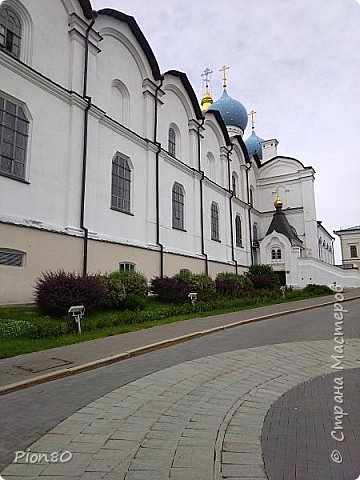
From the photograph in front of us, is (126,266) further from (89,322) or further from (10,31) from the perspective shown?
(10,31)

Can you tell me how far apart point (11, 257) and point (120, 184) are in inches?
328

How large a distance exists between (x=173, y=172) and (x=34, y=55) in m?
11.5

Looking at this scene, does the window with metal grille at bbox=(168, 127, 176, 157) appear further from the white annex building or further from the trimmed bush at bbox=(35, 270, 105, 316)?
the trimmed bush at bbox=(35, 270, 105, 316)

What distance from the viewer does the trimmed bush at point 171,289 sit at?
18375 mm

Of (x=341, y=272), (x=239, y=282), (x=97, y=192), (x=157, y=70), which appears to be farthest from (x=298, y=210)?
(x=97, y=192)

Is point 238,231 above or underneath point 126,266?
above

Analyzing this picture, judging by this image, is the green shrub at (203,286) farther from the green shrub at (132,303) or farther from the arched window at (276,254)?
the arched window at (276,254)

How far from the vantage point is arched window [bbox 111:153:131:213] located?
20625mm

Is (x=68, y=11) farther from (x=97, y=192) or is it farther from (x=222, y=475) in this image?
(x=222, y=475)

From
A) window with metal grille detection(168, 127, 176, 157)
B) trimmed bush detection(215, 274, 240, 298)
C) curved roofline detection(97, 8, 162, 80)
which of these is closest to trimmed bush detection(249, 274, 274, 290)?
trimmed bush detection(215, 274, 240, 298)

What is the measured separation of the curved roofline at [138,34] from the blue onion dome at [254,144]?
31164 millimetres

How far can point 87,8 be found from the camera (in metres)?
19.0

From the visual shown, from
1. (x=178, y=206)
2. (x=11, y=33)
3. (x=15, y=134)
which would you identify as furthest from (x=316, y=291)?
(x=11, y=33)

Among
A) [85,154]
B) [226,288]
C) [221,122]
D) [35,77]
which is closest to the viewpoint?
[35,77]
